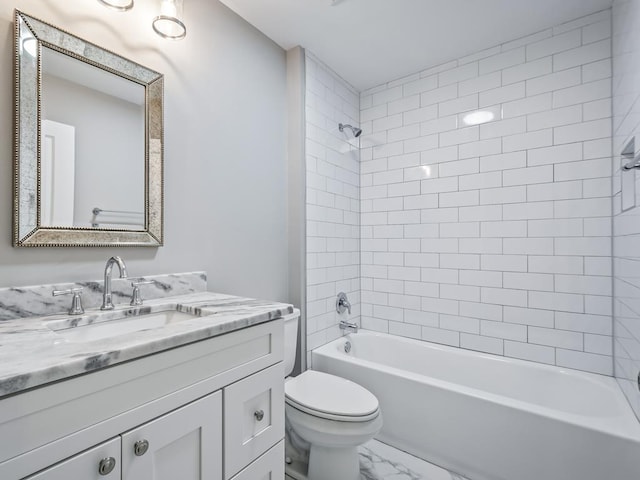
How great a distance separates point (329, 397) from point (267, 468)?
0.57 m

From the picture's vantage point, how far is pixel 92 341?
77cm

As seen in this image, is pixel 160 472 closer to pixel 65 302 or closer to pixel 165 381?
pixel 165 381

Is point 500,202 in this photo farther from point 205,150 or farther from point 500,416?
point 205,150

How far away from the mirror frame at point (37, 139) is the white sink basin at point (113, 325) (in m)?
0.31

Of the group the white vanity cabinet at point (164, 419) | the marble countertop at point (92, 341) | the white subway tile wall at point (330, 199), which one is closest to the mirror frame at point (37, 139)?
the marble countertop at point (92, 341)

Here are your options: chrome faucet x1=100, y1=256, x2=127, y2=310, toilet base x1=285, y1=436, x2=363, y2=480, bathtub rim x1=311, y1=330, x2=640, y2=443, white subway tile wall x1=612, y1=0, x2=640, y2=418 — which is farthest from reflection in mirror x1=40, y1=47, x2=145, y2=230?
white subway tile wall x1=612, y1=0, x2=640, y2=418

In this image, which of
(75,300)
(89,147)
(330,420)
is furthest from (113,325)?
(330,420)

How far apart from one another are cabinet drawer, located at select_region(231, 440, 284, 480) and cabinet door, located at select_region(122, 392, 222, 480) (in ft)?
0.42

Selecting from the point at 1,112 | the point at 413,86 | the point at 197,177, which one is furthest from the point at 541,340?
the point at 1,112

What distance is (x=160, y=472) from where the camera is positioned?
2.65 ft

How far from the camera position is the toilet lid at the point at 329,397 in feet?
4.86

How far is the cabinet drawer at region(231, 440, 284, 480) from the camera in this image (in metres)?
1.04

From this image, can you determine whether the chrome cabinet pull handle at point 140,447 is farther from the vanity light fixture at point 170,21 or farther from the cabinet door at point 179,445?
the vanity light fixture at point 170,21

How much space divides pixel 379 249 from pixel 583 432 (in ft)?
5.30
